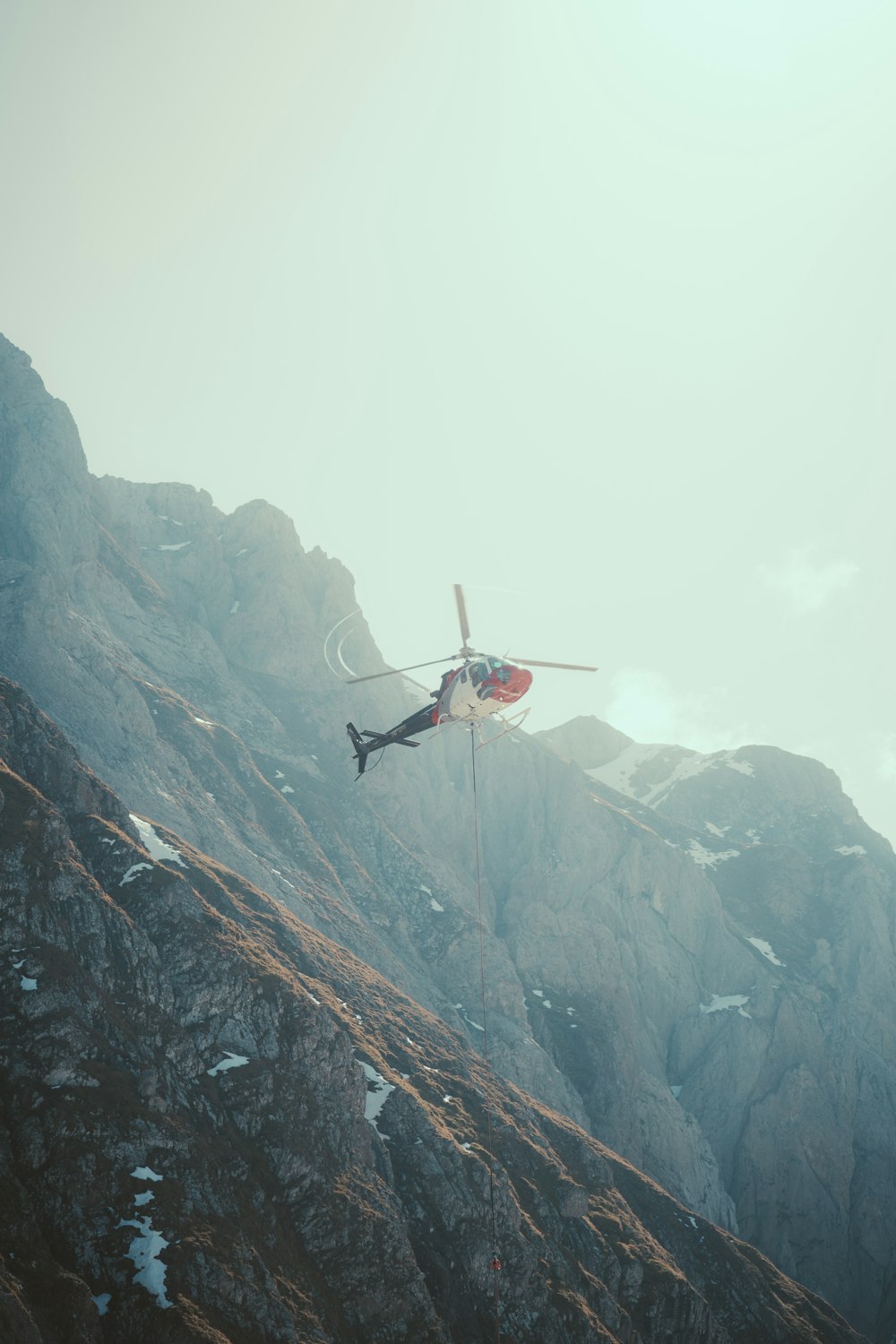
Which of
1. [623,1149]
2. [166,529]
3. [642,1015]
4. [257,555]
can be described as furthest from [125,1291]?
[166,529]

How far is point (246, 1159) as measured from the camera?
60906mm

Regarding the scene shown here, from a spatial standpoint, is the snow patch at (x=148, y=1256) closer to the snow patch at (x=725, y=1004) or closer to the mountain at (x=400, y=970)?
the mountain at (x=400, y=970)

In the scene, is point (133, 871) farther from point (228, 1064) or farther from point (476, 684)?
point (476, 684)

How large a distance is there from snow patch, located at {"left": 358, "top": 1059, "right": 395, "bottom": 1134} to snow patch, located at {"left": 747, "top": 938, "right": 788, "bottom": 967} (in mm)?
107732

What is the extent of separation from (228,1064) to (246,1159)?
8.48m

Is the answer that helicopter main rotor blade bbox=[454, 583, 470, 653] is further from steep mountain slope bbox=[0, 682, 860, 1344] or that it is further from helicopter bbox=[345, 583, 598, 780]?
steep mountain slope bbox=[0, 682, 860, 1344]

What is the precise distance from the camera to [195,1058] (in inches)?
2589

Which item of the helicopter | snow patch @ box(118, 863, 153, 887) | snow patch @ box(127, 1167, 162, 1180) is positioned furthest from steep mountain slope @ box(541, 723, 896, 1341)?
the helicopter

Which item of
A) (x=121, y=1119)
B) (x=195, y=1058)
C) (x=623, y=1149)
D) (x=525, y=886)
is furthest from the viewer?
(x=525, y=886)

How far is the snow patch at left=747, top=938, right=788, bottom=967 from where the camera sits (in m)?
160

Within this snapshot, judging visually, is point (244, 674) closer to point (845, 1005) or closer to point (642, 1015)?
point (642, 1015)

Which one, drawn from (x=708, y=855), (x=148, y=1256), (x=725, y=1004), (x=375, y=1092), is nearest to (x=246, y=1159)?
(x=148, y=1256)

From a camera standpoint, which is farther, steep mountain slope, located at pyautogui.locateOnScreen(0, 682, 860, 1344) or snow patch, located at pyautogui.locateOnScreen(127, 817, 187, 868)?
snow patch, located at pyautogui.locateOnScreen(127, 817, 187, 868)

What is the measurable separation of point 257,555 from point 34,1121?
152 m
